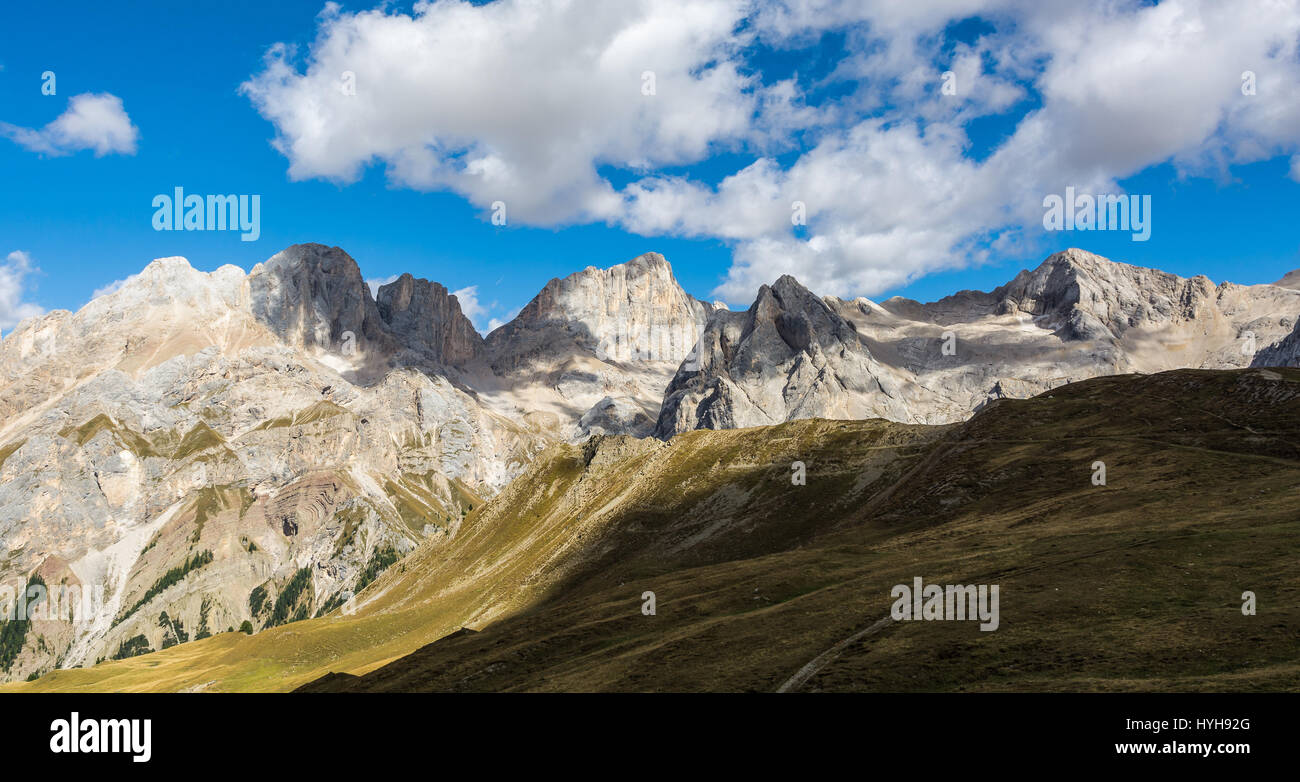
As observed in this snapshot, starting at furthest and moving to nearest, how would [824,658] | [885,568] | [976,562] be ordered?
1. [885,568]
2. [976,562]
3. [824,658]

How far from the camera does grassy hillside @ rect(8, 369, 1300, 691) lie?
145ft

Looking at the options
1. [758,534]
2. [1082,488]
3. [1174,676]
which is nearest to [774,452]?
[758,534]

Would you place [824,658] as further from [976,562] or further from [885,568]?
[885,568]

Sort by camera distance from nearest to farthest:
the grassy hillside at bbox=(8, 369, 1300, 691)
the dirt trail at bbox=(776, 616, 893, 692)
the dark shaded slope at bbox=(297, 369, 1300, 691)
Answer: the dark shaded slope at bbox=(297, 369, 1300, 691) → the grassy hillside at bbox=(8, 369, 1300, 691) → the dirt trail at bbox=(776, 616, 893, 692)

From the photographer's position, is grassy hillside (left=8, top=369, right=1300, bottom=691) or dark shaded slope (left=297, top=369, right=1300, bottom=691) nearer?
dark shaded slope (left=297, top=369, right=1300, bottom=691)

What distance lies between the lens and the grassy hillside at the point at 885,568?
4416 cm

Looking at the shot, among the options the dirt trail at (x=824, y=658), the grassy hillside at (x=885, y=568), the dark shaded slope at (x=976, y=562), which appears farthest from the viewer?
the dirt trail at (x=824, y=658)

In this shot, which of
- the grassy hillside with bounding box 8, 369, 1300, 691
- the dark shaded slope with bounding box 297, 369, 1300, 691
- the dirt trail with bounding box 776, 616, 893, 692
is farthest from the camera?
the dirt trail with bounding box 776, 616, 893, 692

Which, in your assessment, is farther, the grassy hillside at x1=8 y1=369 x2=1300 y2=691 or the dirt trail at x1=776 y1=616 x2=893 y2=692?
the dirt trail at x1=776 y1=616 x2=893 y2=692

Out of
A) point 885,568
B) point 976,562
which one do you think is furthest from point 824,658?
point 885,568

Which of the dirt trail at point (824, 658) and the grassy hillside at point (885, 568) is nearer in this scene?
the grassy hillside at point (885, 568)

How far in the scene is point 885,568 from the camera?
7206 centimetres

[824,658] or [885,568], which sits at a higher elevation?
[885,568]
